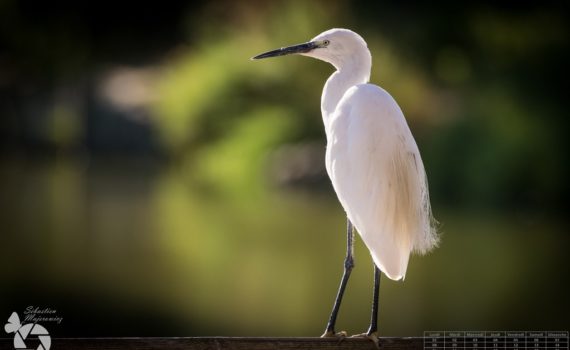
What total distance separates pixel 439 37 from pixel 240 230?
13.2ft

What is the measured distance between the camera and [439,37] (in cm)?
1095

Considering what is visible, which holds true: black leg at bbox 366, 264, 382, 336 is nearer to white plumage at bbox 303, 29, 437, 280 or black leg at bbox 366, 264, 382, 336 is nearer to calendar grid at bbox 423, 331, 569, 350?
white plumage at bbox 303, 29, 437, 280

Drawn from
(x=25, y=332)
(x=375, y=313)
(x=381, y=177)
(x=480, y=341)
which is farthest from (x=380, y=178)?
(x=25, y=332)

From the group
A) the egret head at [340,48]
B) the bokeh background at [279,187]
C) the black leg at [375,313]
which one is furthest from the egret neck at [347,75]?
the bokeh background at [279,187]

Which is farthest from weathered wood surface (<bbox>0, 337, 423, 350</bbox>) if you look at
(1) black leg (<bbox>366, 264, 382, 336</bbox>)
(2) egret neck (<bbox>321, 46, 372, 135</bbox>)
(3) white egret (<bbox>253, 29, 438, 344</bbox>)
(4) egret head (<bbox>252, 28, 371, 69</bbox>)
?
(4) egret head (<bbox>252, 28, 371, 69</bbox>)

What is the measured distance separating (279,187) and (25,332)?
337 inches

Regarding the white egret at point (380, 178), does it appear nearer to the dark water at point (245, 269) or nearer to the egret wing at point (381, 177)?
the egret wing at point (381, 177)

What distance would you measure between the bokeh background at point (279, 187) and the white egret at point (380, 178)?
294 cm

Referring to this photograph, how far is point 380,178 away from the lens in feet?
8.93

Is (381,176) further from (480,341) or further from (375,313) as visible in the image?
(480,341)

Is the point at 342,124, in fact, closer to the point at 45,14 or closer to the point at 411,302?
the point at 411,302

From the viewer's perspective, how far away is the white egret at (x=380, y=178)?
8.83 feet

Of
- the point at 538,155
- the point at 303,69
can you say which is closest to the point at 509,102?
the point at 538,155

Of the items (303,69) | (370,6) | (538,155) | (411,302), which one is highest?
(370,6)
